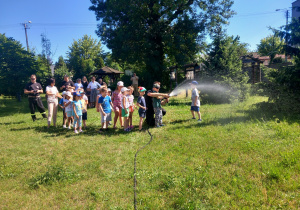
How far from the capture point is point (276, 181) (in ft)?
12.5

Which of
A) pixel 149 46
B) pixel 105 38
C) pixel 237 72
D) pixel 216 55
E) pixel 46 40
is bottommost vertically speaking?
pixel 237 72

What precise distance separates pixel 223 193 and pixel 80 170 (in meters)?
3.11

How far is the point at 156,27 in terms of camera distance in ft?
63.2

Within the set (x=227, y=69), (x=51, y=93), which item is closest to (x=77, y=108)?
(x=51, y=93)

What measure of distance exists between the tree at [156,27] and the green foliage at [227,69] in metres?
5.49

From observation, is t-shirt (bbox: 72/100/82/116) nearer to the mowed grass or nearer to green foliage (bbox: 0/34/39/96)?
the mowed grass

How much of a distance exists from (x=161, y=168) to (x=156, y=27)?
1723 cm

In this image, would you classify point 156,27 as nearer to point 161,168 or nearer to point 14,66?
point 14,66

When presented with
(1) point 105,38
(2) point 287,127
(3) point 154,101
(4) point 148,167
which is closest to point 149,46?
(1) point 105,38

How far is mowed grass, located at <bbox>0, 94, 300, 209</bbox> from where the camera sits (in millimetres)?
3420

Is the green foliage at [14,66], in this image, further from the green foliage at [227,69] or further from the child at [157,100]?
the green foliage at [227,69]

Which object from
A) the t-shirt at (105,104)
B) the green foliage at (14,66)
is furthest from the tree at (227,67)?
the green foliage at (14,66)

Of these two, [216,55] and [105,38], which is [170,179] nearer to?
[216,55]

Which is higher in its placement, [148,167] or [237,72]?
[237,72]
